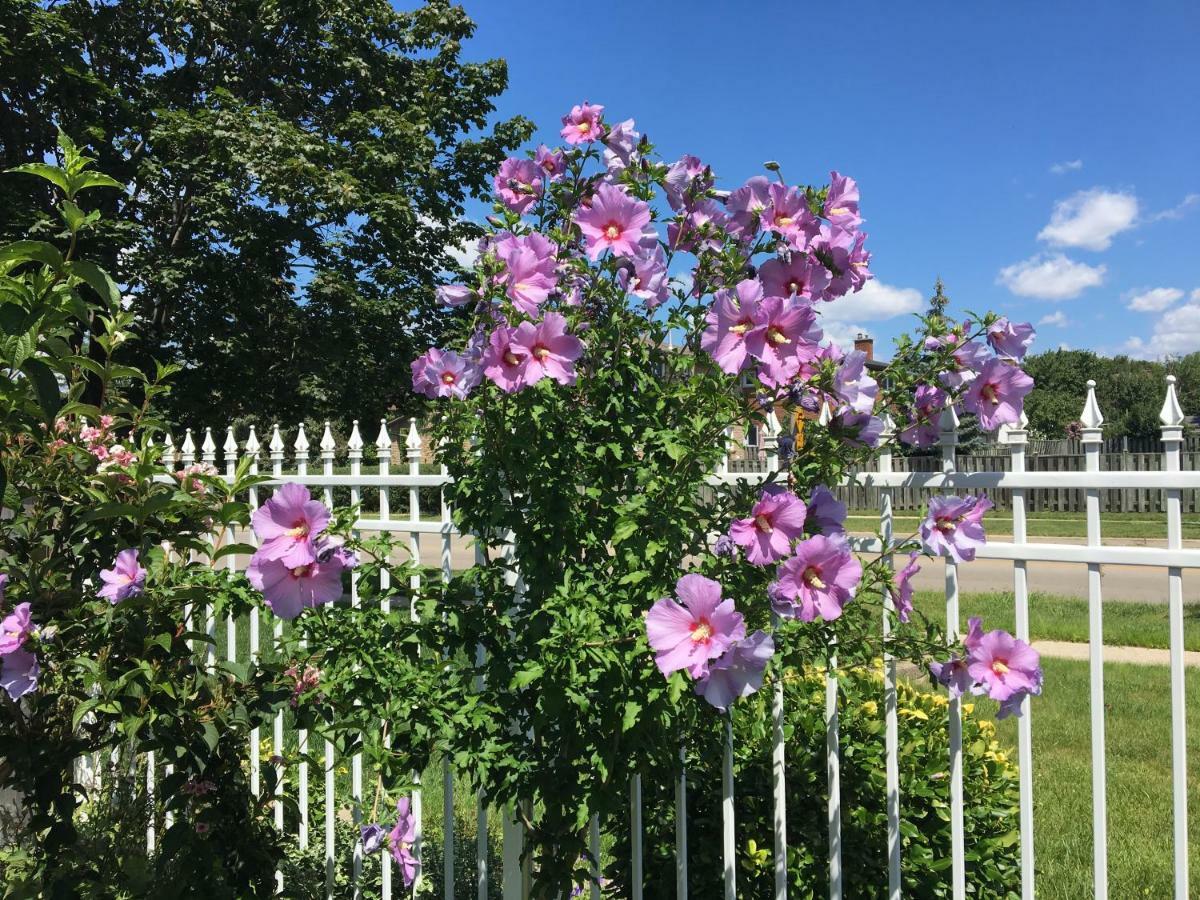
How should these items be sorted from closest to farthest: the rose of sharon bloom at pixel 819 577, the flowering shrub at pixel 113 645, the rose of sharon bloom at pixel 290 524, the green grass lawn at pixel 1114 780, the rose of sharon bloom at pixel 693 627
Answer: the rose of sharon bloom at pixel 693 627 → the rose of sharon bloom at pixel 819 577 → the rose of sharon bloom at pixel 290 524 → the flowering shrub at pixel 113 645 → the green grass lawn at pixel 1114 780

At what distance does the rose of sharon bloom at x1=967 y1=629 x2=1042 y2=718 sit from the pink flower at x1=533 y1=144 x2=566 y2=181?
53.4 inches

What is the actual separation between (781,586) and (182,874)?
1856 mm

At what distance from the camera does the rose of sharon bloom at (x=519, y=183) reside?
1772 mm

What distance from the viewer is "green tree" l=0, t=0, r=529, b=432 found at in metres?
9.63

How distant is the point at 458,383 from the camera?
1.69 meters

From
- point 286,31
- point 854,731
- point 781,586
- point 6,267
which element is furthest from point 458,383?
point 286,31

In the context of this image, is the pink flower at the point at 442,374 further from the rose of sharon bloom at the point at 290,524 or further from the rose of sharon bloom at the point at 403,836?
the rose of sharon bloom at the point at 403,836

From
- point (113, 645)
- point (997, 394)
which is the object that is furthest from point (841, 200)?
point (113, 645)

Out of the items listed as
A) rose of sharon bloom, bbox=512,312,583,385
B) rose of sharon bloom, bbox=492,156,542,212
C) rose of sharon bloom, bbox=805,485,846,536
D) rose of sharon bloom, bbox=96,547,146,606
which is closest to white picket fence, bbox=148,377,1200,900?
rose of sharon bloom, bbox=805,485,846,536

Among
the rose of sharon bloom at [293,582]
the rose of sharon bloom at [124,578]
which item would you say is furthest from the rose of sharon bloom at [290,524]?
the rose of sharon bloom at [124,578]

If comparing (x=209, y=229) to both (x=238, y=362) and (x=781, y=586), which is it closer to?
(x=238, y=362)

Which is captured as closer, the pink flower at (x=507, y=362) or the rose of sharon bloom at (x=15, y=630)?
the pink flower at (x=507, y=362)

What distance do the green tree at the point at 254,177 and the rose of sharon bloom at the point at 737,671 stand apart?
31.0ft

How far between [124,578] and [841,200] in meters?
1.93
